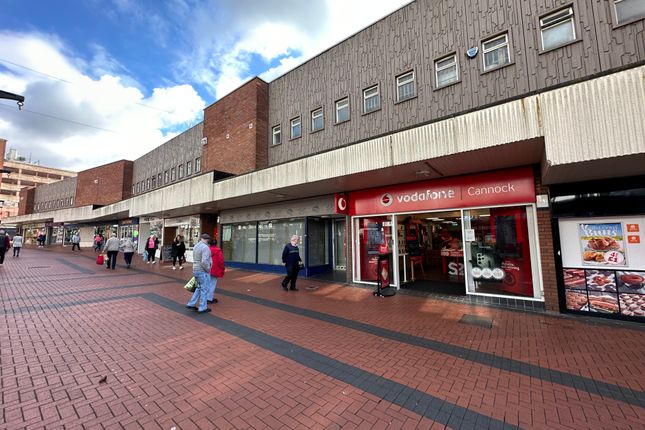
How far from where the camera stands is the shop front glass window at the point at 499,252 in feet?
23.5

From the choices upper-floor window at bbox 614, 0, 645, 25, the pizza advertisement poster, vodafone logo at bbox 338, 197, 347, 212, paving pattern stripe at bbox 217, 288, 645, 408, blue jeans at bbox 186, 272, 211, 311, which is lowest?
paving pattern stripe at bbox 217, 288, 645, 408

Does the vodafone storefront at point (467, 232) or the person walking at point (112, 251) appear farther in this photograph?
the person walking at point (112, 251)

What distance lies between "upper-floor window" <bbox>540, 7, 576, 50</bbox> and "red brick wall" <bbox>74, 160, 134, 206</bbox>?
120ft

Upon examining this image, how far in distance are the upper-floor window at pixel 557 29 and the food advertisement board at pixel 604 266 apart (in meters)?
4.72

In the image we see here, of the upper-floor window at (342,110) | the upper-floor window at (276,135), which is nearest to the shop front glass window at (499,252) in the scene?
the upper-floor window at (342,110)

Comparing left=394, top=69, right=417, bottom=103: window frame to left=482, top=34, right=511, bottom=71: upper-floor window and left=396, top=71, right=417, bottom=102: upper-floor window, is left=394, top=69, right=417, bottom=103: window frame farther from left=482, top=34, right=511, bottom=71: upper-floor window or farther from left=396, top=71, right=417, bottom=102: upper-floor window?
left=482, top=34, right=511, bottom=71: upper-floor window

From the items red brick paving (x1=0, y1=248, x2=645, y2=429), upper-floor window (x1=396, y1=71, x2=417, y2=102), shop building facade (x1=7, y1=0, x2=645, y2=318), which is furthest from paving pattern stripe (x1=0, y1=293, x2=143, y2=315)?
upper-floor window (x1=396, y1=71, x2=417, y2=102)

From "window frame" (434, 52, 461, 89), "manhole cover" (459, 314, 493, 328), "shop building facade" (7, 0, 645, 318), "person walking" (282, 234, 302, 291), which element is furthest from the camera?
"person walking" (282, 234, 302, 291)

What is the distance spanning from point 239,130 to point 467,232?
12317mm

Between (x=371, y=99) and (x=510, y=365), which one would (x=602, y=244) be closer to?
(x=510, y=365)

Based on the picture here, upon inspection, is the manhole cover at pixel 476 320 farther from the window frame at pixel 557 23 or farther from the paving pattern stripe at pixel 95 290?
the paving pattern stripe at pixel 95 290

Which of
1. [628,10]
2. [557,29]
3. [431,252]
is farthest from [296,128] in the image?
[628,10]

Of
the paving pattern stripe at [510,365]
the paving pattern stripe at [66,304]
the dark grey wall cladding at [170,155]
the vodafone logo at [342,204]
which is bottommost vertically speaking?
the paving pattern stripe at [510,365]

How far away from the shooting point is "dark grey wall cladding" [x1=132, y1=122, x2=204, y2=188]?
22.3 metres
